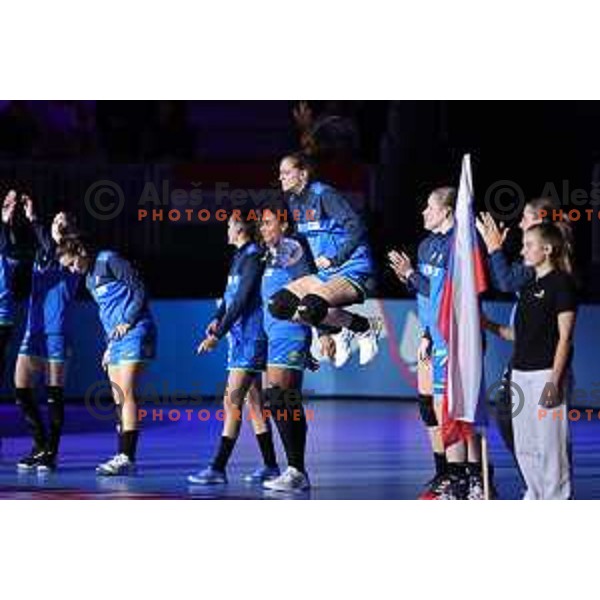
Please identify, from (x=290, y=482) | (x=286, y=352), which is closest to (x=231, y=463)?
(x=290, y=482)

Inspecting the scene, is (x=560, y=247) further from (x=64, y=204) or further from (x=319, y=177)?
(x=64, y=204)

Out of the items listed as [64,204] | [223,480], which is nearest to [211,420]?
[223,480]

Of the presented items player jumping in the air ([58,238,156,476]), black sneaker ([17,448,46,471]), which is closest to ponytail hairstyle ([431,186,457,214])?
player jumping in the air ([58,238,156,476])

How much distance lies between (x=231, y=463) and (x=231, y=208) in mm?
1434

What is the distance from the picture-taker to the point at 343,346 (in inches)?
534

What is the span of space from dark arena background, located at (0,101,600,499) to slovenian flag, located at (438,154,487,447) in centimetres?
12

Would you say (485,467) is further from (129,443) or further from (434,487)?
(129,443)

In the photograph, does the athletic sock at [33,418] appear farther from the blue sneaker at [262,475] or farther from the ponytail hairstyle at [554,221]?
the ponytail hairstyle at [554,221]

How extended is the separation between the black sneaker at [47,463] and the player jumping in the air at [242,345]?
0.81m

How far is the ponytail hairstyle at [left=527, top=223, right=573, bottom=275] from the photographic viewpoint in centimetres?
1322

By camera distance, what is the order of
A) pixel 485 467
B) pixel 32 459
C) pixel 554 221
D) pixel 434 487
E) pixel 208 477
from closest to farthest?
1. pixel 485 467
2. pixel 554 221
3. pixel 434 487
4. pixel 208 477
5. pixel 32 459

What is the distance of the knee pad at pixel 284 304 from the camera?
13383 millimetres

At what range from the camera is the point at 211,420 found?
→ 13594mm
